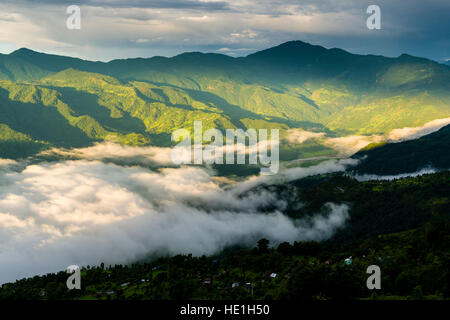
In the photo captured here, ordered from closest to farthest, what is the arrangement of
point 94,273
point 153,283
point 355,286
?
1. point 355,286
2. point 153,283
3. point 94,273

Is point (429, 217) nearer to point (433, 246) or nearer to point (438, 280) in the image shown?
point (433, 246)

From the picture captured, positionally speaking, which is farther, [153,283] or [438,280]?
[153,283]
